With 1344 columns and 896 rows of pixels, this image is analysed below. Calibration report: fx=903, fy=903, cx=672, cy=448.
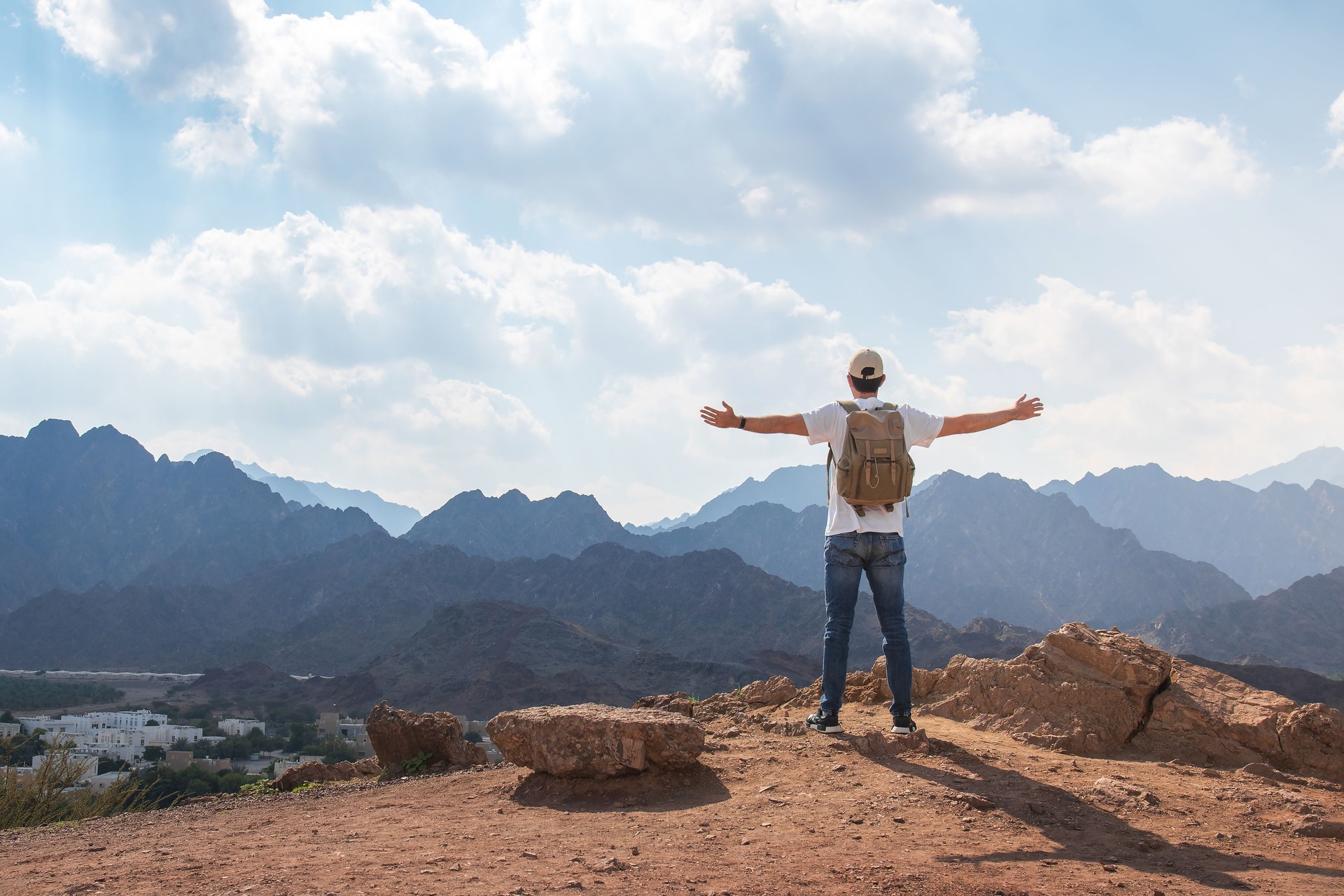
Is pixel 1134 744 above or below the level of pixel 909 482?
below

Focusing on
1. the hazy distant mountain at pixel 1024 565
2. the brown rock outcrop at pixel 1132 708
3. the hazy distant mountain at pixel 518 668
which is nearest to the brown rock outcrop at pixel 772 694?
the brown rock outcrop at pixel 1132 708

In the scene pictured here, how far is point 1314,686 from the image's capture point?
2153 inches

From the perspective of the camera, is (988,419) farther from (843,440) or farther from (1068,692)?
(1068,692)

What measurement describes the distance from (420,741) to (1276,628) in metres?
111

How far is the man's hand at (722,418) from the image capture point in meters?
6.41

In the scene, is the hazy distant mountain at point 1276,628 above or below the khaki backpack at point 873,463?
below

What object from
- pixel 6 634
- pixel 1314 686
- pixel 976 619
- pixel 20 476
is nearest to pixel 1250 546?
pixel 976 619

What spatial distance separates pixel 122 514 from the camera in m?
169

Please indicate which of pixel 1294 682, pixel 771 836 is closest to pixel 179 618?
pixel 1294 682

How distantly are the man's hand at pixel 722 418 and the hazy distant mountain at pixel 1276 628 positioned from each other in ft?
317

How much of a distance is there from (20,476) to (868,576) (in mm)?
199140

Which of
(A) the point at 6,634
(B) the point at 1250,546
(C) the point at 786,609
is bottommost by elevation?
(A) the point at 6,634

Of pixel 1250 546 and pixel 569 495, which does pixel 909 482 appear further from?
pixel 1250 546

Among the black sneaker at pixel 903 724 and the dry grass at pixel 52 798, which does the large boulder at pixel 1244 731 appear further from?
the dry grass at pixel 52 798
